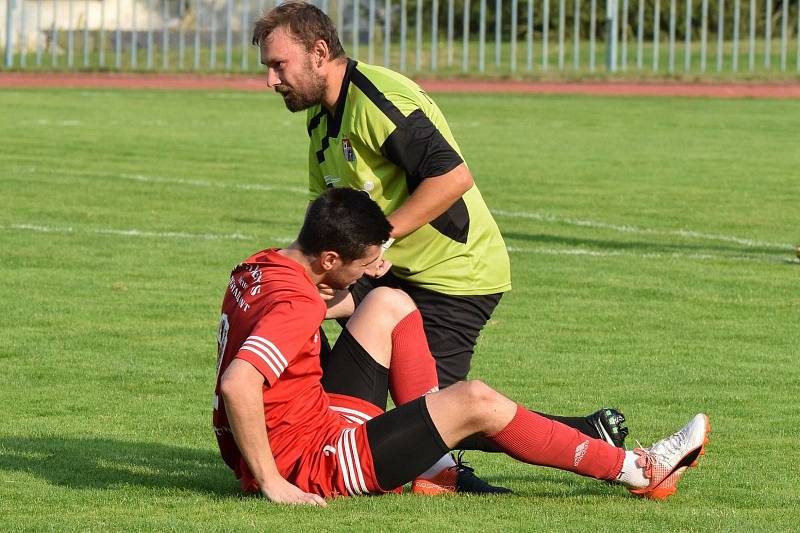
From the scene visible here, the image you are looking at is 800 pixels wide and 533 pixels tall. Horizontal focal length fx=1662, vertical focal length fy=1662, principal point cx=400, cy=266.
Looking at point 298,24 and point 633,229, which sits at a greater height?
Result: point 298,24

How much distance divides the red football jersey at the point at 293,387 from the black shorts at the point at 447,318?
713mm

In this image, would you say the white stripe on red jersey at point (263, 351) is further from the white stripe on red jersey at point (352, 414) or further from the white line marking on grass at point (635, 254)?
the white line marking on grass at point (635, 254)

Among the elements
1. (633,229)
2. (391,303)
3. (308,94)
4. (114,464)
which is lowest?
(633,229)

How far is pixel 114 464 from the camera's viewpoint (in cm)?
664

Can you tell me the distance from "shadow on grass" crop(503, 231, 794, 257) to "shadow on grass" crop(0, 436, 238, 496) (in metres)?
7.93

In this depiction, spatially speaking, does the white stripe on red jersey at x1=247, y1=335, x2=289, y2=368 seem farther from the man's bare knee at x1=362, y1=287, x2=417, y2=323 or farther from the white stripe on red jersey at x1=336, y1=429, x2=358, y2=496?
the man's bare knee at x1=362, y1=287, x2=417, y2=323

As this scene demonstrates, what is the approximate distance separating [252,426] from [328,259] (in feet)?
2.11

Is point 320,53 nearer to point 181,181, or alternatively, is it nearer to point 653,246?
point 653,246

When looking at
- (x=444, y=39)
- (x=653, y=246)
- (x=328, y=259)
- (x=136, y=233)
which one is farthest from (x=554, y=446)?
(x=444, y=39)

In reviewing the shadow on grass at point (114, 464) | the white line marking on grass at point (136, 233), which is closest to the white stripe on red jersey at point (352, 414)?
the shadow on grass at point (114, 464)

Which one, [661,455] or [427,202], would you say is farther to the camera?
[427,202]

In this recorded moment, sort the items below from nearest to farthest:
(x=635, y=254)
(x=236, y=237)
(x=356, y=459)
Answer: (x=356, y=459)
(x=635, y=254)
(x=236, y=237)

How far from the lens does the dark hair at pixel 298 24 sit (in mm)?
6191

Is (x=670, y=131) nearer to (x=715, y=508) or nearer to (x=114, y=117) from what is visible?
(x=114, y=117)
